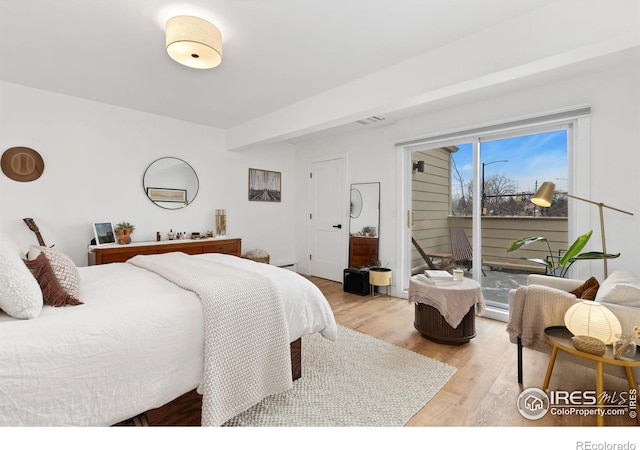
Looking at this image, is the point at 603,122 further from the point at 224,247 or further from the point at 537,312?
the point at 224,247

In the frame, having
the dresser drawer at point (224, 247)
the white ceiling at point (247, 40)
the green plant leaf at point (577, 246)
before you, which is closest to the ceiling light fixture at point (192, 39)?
the white ceiling at point (247, 40)

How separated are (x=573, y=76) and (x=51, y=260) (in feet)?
14.1

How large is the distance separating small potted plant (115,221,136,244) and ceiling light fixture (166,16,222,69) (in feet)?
7.79

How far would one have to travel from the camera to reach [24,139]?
315 centimetres

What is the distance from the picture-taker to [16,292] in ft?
4.18

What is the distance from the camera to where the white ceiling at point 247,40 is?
1942 millimetres

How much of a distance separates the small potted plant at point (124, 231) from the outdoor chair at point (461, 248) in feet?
13.2

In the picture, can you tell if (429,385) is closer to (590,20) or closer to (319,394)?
(319,394)

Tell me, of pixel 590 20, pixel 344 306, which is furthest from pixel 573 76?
pixel 344 306

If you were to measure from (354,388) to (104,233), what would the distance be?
11.1ft

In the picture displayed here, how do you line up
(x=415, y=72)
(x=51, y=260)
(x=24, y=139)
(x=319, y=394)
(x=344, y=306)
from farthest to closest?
1. (x=344, y=306)
2. (x=24, y=139)
3. (x=415, y=72)
4. (x=319, y=394)
5. (x=51, y=260)

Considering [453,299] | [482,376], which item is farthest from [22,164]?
[482,376]

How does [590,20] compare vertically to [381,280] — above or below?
above

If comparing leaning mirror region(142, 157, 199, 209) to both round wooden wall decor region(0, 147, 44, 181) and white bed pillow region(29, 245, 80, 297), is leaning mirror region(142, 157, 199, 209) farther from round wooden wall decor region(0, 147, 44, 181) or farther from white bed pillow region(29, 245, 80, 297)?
white bed pillow region(29, 245, 80, 297)
